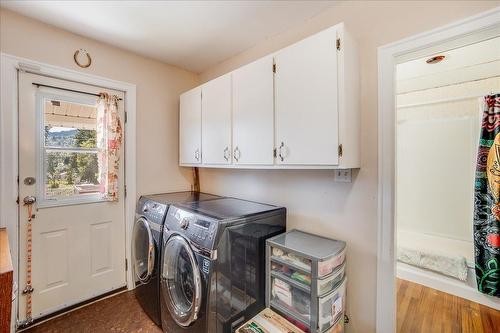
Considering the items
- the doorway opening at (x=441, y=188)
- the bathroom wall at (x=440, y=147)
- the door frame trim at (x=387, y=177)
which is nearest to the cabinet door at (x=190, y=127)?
the door frame trim at (x=387, y=177)

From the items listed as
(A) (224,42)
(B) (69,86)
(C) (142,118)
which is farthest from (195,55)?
(B) (69,86)

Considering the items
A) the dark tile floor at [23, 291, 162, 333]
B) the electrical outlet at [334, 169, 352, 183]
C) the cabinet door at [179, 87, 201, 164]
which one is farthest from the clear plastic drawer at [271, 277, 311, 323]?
the cabinet door at [179, 87, 201, 164]

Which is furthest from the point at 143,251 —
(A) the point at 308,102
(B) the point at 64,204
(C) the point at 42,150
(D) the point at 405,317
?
(D) the point at 405,317

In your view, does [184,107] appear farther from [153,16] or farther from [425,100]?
[425,100]

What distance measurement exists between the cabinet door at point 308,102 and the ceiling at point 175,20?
0.45 m

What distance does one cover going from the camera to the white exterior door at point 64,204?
5.78ft

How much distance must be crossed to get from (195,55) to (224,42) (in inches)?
16.7

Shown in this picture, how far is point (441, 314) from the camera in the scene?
201 centimetres

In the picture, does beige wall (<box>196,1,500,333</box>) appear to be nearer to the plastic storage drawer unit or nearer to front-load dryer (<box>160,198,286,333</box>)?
the plastic storage drawer unit

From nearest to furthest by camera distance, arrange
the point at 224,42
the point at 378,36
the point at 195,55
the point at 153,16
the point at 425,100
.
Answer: the point at 378,36 → the point at 153,16 → the point at 224,42 → the point at 195,55 → the point at 425,100

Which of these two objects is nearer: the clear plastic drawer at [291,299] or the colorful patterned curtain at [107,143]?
the clear plastic drawer at [291,299]

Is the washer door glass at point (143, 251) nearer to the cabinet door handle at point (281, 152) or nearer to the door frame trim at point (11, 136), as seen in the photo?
the door frame trim at point (11, 136)

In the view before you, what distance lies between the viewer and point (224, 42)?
6.81 feet

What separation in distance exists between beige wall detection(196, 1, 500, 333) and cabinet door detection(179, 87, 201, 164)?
1028mm
